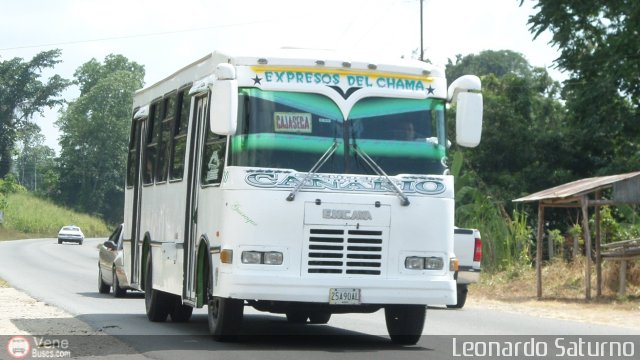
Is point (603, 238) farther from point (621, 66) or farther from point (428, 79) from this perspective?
point (428, 79)

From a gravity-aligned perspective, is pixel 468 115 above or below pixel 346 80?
below

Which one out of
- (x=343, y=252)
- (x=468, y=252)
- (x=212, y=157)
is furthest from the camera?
(x=468, y=252)

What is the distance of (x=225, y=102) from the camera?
13.8 metres

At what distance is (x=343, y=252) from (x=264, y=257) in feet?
2.83

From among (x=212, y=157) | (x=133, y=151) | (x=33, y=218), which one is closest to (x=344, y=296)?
(x=212, y=157)

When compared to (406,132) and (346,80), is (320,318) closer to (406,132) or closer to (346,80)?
(406,132)

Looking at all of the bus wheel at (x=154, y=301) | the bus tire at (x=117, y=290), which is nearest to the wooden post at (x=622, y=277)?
the bus tire at (x=117, y=290)

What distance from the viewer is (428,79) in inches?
575

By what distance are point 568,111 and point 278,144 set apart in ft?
77.2

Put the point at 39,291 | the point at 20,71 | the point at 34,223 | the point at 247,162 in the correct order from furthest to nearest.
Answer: the point at 20,71, the point at 34,223, the point at 39,291, the point at 247,162

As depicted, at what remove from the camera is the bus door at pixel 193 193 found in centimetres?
1544

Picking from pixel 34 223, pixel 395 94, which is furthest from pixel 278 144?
pixel 34 223

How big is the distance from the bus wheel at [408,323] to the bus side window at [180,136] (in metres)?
3.43

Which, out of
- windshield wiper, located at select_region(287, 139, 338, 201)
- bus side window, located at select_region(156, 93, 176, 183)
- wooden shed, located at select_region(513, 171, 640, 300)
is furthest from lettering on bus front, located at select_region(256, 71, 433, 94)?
wooden shed, located at select_region(513, 171, 640, 300)
